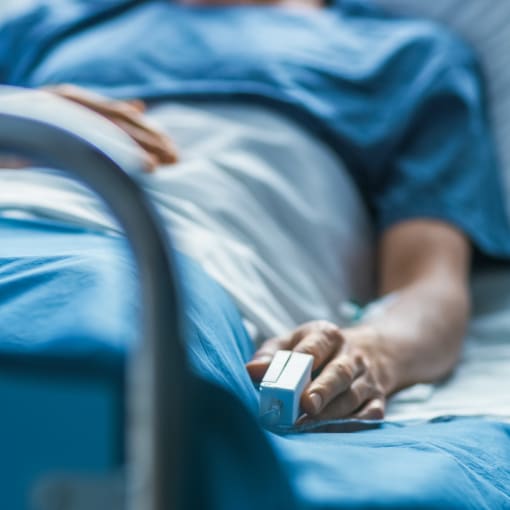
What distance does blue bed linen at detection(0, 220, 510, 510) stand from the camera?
1.37ft

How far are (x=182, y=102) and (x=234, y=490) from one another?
2.42 feet

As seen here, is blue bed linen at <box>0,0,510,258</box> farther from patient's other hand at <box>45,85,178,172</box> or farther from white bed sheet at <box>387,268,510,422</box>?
patient's other hand at <box>45,85,178,172</box>

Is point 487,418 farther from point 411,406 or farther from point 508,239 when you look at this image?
point 508,239

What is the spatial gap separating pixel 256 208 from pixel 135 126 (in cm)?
15

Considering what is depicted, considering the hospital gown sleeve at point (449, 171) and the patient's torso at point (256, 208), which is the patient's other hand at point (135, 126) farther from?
the hospital gown sleeve at point (449, 171)

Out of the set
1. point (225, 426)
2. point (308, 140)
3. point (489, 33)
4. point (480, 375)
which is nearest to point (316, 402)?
point (225, 426)

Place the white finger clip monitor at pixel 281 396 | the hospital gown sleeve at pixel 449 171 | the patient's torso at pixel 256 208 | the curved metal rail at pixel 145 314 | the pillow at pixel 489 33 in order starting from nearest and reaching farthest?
the curved metal rail at pixel 145 314 → the white finger clip monitor at pixel 281 396 → the patient's torso at pixel 256 208 → the hospital gown sleeve at pixel 449 171 → the pillow at pixel 489 33

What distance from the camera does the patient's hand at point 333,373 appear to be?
2.11ft

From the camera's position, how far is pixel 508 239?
114 centimetres

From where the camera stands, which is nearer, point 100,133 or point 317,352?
point 317,352

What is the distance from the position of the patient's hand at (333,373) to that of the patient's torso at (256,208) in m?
0.08

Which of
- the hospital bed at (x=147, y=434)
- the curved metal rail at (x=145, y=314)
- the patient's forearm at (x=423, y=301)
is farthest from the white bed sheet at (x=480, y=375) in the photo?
the curved metal rail at (x=145, y=314)

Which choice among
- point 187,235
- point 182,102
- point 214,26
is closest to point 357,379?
point 187,235

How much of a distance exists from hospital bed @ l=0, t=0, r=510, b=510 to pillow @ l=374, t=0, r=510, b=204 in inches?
31.0
